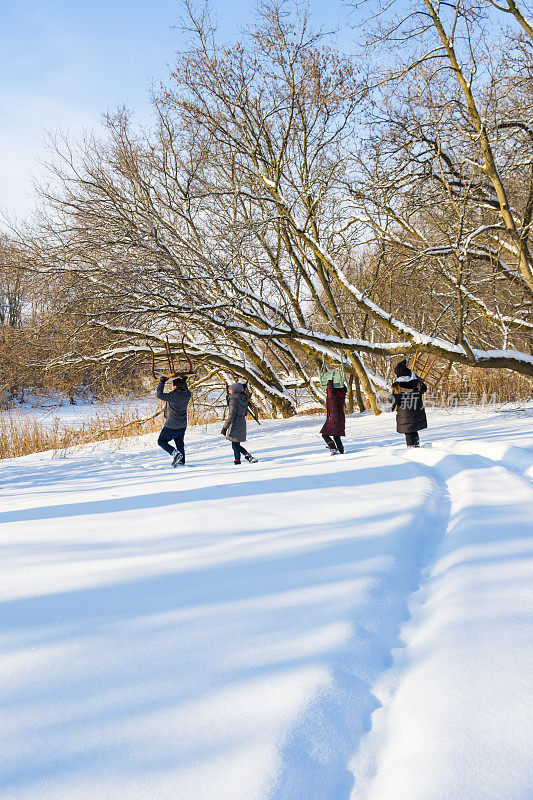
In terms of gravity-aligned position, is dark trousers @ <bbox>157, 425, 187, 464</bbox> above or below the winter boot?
above

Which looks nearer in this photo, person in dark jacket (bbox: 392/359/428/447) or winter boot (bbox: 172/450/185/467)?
winter boot (bbox: 172/450/185/467)

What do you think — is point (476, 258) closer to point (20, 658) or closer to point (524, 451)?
point (524, 451)

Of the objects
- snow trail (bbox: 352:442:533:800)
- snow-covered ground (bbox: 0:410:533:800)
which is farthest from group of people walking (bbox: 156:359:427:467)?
snow trail (bbox: 352:442:533:800)

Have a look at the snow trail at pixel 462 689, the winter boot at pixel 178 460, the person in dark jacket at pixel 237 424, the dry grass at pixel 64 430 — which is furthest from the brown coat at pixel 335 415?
the dry grass at pixel 64 430

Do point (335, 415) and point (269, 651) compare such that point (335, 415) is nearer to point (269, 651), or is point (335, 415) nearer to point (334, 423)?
point (334, 423)

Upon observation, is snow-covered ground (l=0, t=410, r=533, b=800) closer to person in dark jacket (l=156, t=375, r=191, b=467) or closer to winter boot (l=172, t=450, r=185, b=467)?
winter boot (l=172, t=450, r=185, b=467)

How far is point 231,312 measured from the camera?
13.3 meters

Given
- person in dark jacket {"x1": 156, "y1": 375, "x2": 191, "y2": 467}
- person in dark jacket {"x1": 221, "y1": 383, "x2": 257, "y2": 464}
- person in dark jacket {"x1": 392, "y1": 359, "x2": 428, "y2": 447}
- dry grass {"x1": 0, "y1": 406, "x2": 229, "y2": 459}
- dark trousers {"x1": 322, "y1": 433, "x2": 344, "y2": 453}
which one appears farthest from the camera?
dry grass {"x1": 0, "y1": 406, "x2": 229, "y2": 459}

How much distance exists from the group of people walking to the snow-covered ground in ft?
14.0

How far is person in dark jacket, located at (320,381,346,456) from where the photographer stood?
8875 mm

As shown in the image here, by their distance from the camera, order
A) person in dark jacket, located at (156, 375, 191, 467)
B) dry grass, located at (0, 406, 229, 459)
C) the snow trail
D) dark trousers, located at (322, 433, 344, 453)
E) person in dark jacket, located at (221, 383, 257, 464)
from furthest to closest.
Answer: dry grass, located at (0, 406, 229, 459), person in dark jacket, located at (156, 375, 191, 467), dark trousers, located at (322, 433, 344, 453), person in dark jacket, located at (221, 383, 257, 464), the snow trail

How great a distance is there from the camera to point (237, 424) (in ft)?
29.1

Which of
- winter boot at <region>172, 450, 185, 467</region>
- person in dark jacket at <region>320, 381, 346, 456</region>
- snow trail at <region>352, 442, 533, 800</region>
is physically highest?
person in dark jacket at <region>320, 381, 346, 456</region>

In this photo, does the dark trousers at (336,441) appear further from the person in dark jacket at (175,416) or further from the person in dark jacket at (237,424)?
the person in dark jacket at (175,416)
